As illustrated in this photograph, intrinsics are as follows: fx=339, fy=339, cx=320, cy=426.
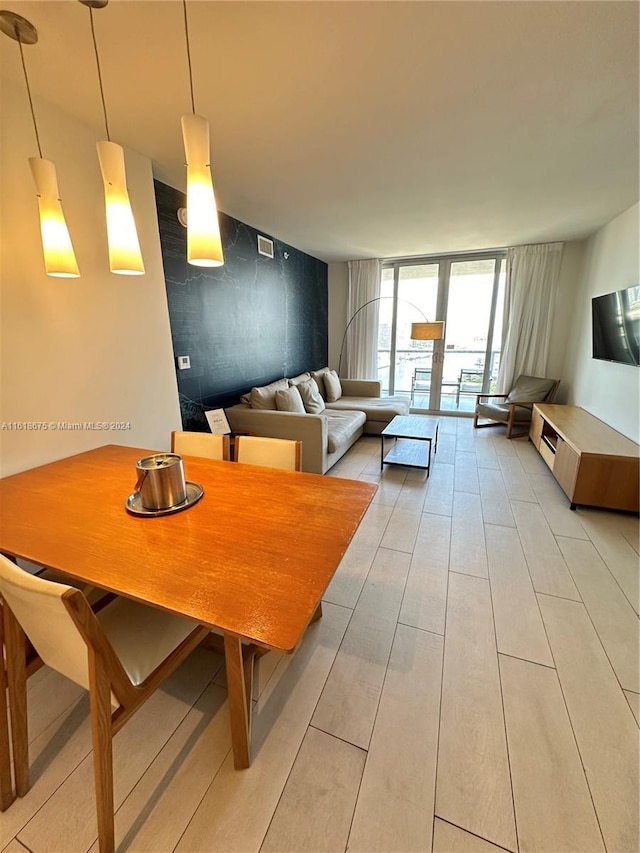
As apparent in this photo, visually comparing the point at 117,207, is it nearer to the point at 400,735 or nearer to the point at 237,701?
the point at 237,701

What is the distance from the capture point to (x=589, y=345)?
3914mm

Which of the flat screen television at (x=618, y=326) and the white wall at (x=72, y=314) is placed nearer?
the white wall at (x=72, y=314)

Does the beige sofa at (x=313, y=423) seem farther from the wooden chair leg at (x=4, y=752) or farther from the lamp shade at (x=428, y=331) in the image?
the wooden chair leg at (x=4, y=752)

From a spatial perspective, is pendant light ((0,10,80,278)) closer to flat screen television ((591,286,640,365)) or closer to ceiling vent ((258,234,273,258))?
ceiling vent ((258,234,273,258))

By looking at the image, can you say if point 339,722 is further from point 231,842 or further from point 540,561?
point 540,561

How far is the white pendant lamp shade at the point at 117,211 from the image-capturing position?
1192 mm

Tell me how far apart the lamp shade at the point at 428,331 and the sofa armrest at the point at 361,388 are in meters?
0.89

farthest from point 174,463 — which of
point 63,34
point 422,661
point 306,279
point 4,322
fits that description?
point 306,279

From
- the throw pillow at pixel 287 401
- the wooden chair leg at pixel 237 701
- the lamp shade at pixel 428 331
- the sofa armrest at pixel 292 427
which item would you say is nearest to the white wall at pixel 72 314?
the sofa armrest at pixel 292 427

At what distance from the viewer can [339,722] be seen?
1.23 metres

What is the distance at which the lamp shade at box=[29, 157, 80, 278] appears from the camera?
4.31 feet

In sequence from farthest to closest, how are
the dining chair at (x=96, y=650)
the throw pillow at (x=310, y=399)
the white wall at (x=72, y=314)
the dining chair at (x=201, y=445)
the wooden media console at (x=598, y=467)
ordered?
the throw pillow at (x=310, y=399), the wooden media console at (x=598, y=467), the dining chair at (x=201, y=445), the white wall at (x=72, y=314), the dining chair at (x=96, y=650)

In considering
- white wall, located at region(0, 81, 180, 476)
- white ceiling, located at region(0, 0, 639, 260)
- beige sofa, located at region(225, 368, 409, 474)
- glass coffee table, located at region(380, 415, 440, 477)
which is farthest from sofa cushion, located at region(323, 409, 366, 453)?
white ceiling, located at region(0, 0, 639, 260)

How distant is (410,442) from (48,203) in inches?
145
